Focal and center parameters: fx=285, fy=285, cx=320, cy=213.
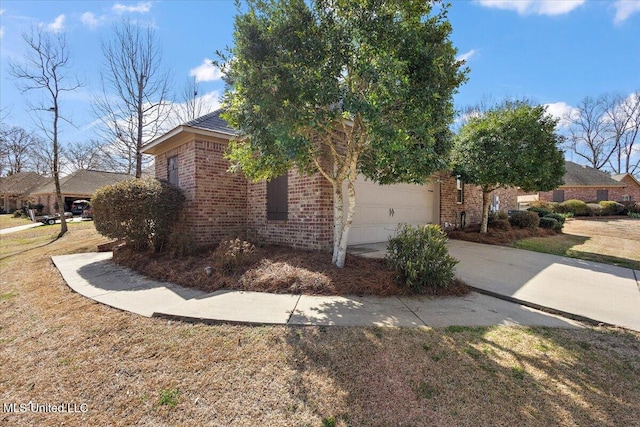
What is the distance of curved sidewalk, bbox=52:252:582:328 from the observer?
12.2 ft

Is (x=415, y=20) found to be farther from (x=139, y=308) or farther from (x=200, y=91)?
(x=200, y=91)

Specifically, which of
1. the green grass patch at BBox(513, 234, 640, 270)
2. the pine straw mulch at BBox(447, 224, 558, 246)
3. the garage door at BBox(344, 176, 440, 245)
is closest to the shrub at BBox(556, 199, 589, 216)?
the pine straw mulch at BBox(447, 224, 558, 246)

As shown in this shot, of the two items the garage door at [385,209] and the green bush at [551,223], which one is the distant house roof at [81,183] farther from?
the green bush at [551,223]

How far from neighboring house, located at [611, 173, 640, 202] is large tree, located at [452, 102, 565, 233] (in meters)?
28.5

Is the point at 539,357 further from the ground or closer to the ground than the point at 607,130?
closer to the ground

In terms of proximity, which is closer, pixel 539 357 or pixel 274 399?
pixel 274 399

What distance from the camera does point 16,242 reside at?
13.6m

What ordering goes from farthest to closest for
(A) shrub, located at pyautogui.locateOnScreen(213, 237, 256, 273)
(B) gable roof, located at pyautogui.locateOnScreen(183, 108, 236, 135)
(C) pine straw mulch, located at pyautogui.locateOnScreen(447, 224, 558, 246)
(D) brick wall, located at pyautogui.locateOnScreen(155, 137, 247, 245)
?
(C) pine straw mulch, located at pyautogui.locateOnScreen(447, 224, 558, 246), (B) gable roof, located at pyautogui.locateOnScreen(183, 108, 236, 135), (D) brick wall, located at pyautogui.locateOnScreen(155, 137, 247, 245), (A) shrub, located at pyautogui.locateOnScreen(213, 237, 256, 273)

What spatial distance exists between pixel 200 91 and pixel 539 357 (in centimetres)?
2156

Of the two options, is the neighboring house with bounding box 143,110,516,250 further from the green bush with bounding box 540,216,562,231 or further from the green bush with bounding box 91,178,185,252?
the green bush with bounding box 540,216,562,231

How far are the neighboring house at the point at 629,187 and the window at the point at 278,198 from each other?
3701cm

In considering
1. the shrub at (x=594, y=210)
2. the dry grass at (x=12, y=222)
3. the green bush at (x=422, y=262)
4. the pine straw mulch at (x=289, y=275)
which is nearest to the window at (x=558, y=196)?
the shrub at (x=594, y=210)

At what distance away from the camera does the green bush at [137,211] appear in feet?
23.8

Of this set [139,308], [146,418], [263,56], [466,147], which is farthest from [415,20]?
[466,147]
